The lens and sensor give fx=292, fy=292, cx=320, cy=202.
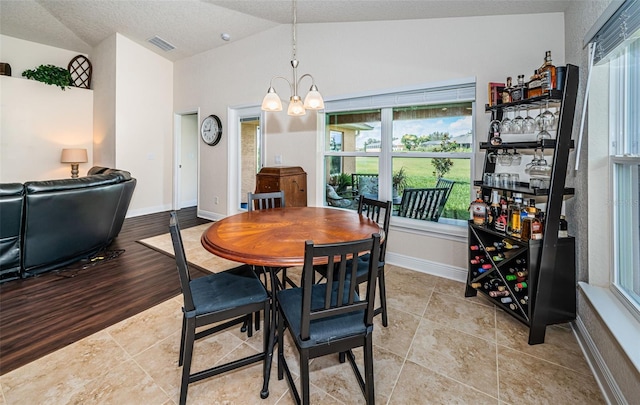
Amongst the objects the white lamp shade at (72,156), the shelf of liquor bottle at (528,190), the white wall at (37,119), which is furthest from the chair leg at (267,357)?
the white wall at (37,119)

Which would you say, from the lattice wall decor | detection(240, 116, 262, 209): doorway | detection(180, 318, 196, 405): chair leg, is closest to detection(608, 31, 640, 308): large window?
detection(180, 318, 196, 405): chair leg

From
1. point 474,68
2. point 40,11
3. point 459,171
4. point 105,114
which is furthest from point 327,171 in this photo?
point 40,11

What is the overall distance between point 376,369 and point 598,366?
1.20 meters

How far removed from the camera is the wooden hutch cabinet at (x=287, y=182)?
3.64 metres

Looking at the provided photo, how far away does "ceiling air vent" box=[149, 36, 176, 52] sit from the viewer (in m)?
4.93

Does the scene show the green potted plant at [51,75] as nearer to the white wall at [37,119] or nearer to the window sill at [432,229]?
the white wall at [37,119]

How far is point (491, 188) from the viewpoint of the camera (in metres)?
2.26

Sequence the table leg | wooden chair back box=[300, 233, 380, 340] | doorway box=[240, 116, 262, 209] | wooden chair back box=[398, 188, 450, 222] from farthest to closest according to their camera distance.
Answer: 1. doorway box=[240, 116, 262, 209]
2. wooden chair back box=[398, 188, 450, 222]
3. the table leg
4. wooden chair back box=[300, 233, 380, 340]

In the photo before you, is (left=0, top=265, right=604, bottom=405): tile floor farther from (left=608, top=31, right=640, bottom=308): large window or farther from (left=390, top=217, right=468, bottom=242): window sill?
(left=390, top=217, right=468, bottom=242): window sill

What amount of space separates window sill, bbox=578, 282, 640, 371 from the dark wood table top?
1190 mm

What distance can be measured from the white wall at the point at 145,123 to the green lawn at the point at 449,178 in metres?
4.49

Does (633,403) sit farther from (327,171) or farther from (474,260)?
(327,171)

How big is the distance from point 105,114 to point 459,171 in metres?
6.01

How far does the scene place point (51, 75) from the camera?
5129 mm
